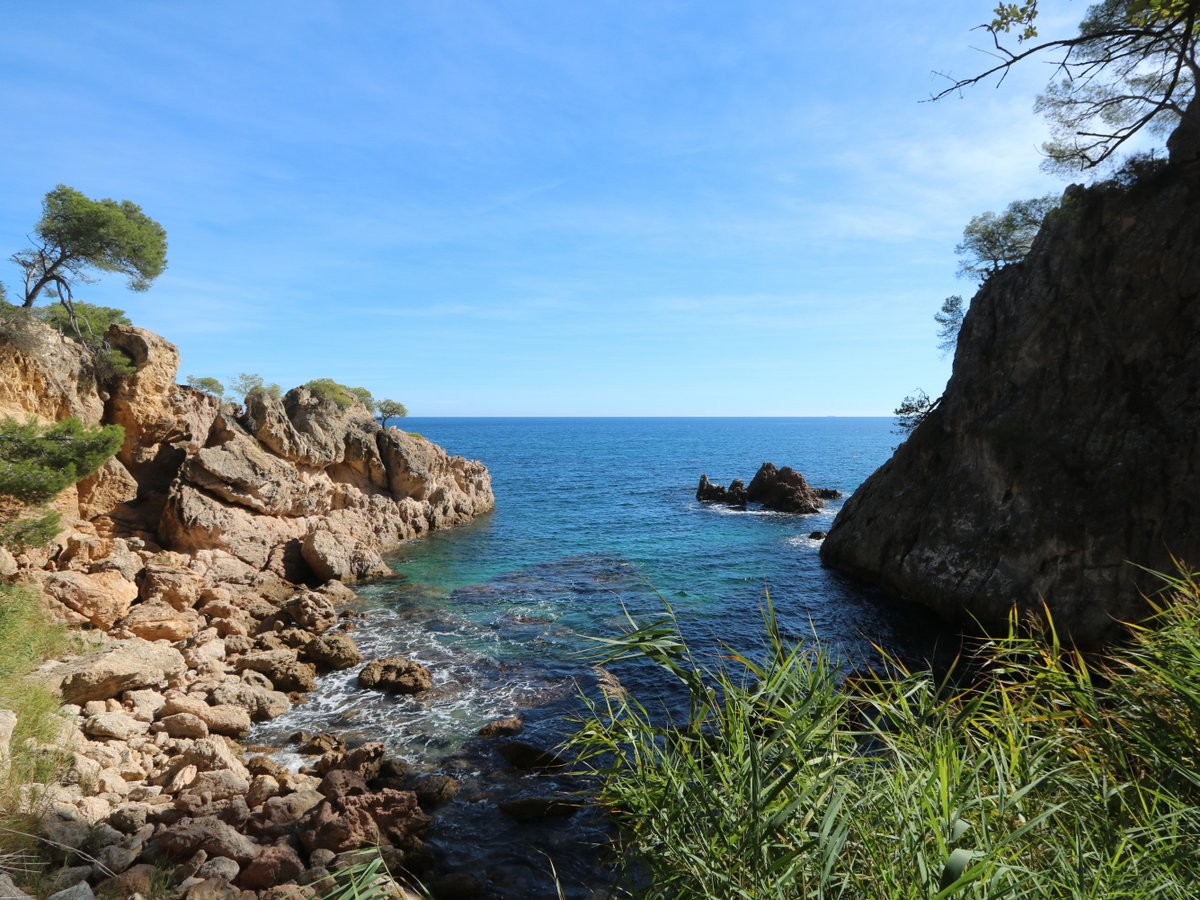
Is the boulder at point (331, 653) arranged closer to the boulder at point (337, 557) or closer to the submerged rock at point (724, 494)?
the boulder at point (337, 557)

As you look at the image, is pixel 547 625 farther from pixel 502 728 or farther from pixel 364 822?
pixel 364 822

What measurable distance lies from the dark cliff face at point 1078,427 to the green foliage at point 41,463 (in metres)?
25.9

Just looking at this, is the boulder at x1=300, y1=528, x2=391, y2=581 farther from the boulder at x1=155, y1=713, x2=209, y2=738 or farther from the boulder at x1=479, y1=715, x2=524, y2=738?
the boulder at x1=479, y1=715, x2=524, y2=738

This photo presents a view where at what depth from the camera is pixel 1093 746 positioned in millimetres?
6227

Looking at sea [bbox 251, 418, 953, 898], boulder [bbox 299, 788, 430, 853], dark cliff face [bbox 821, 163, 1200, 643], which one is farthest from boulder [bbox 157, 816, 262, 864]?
dark cliff face [bbox 821, 163, 1200, 643]

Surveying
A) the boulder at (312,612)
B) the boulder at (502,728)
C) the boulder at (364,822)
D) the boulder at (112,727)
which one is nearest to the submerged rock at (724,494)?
the boulder at (312,612)

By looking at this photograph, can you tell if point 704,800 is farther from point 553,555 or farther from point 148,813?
point 553,555

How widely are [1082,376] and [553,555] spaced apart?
2577 cm

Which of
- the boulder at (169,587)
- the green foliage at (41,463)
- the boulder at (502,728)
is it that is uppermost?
the green foliage at (41,463)

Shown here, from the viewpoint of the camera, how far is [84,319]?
27266 millimetres

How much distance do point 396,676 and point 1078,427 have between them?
24203 mm

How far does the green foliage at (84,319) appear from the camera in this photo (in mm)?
26016

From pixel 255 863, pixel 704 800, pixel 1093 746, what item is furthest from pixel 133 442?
pixel 1093 746

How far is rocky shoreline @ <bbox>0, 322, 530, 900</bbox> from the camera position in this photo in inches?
400
